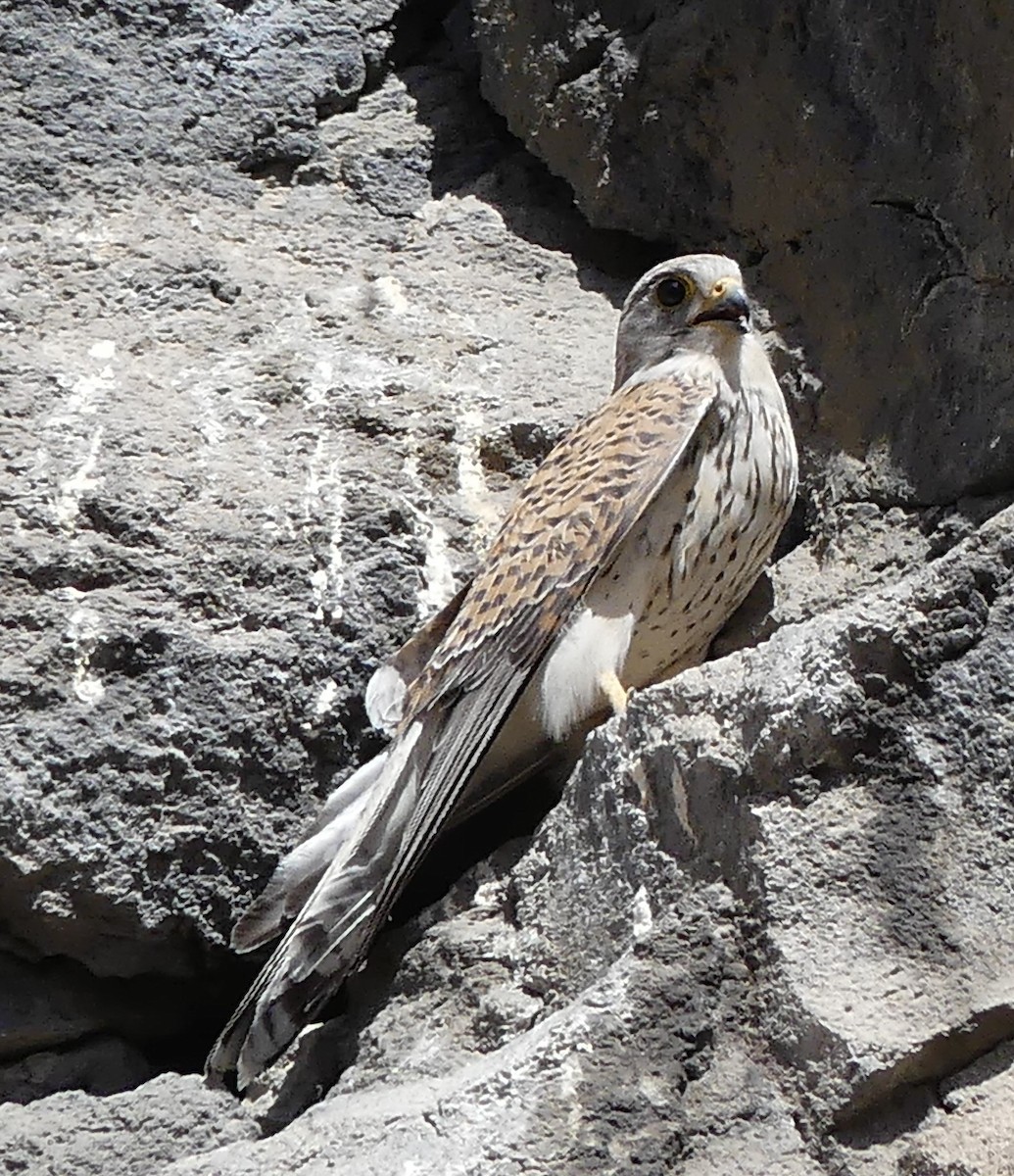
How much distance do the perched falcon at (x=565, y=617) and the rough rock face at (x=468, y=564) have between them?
0.52ft

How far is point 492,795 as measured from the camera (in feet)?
11.7

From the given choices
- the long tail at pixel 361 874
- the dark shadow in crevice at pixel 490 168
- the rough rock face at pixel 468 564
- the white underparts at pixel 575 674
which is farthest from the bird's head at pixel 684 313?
the long tail at pixel 361 874

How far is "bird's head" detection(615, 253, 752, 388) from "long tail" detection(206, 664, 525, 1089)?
95 cm

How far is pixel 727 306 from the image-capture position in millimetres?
3814

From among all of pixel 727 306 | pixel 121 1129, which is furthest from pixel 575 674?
pixel 121 1129

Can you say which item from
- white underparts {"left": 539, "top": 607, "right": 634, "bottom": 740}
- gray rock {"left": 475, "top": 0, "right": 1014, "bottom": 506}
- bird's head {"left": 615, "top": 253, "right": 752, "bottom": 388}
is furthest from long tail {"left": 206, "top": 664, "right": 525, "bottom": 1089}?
gray rock {"left": 475, "top": 0, "right": 1014, "bottom": 506}

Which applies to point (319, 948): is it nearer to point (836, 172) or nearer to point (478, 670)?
point (478, 670)

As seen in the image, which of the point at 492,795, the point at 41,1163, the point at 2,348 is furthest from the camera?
the point at 2,348

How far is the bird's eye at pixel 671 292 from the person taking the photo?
3.91 meters

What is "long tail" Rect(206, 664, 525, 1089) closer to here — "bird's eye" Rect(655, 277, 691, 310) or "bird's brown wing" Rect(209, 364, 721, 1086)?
"bird's brown wing" Rect(209, 364, 721, 1086)

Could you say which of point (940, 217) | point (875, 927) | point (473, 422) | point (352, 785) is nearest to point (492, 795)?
point (352, 785)

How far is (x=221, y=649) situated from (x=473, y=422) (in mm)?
872

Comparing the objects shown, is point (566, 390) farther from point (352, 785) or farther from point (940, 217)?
point (352, 785)

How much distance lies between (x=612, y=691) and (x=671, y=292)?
0.99 meters
